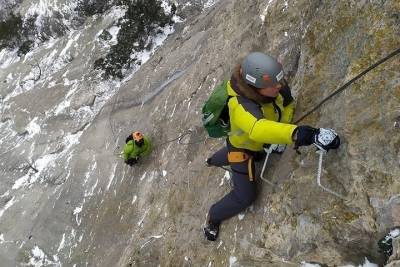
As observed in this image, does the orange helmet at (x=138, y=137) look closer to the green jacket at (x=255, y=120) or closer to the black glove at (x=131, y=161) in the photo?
the black glove at (x=131, y=161)

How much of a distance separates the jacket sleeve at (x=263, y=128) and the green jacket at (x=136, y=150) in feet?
17.2

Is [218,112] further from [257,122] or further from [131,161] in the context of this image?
[131,161]

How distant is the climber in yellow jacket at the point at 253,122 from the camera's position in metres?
4.09

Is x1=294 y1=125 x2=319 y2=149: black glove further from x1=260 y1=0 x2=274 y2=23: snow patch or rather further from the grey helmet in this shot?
x1=260 y1=0 x2=274 y2=23: snow patch

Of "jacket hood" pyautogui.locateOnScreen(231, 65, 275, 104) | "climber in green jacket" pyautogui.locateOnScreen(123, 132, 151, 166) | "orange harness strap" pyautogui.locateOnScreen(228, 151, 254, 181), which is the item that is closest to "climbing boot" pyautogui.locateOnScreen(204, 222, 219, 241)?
"orange harness strap" pyautogui.locateOnScreen(228, 151, 254, 181)

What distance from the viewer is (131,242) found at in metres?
8.27

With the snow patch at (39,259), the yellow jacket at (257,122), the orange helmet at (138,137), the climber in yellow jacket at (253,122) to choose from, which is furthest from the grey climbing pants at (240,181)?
the snow patch at (39,259)

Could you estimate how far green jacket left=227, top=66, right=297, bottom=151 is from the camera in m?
4.10

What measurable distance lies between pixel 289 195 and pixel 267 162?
602mm

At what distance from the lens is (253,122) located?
169 inches

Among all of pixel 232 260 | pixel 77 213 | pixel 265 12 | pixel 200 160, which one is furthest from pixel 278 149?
pixel 77 213

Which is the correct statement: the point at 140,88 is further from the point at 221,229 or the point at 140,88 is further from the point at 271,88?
the point at 271,88

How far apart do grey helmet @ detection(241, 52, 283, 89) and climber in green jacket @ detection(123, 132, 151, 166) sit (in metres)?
5.34

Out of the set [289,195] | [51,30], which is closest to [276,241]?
[289,195]
